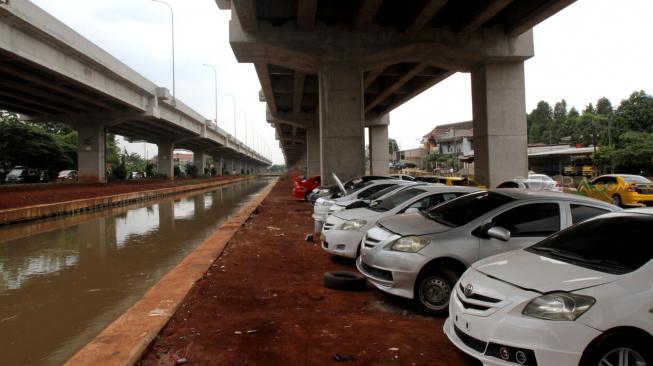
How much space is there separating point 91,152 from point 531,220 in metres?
45.0

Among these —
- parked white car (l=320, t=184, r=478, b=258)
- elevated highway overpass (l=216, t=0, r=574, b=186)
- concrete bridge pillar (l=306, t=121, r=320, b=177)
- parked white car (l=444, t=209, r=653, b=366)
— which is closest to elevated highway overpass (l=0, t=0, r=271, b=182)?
elevated highway overpass (l=216, t=0, r=574, b=186)

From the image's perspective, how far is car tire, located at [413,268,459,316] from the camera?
575cm

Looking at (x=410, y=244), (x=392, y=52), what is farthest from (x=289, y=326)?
(x=392, y=52)

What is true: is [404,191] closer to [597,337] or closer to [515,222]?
[515,222]

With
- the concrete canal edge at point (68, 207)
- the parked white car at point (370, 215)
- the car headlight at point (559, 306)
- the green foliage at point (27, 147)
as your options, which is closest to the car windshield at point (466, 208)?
the parked white car at point (370, 215)

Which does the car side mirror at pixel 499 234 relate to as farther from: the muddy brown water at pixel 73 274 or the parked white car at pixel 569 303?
the muddy brown water at pixel 73 274

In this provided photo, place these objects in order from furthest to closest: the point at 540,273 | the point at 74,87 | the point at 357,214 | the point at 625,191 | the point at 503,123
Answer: the point at 74,87
the point at 503,123
the point at 625,191
the point at 357,214
the point at 540,273

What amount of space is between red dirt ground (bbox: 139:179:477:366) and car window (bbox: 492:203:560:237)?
1.46 m

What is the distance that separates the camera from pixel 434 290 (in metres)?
5.81

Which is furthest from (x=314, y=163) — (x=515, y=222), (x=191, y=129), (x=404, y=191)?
(x=515, y=222)

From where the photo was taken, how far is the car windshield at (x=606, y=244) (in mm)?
3715

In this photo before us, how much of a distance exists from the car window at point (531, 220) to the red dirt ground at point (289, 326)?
1.46 m

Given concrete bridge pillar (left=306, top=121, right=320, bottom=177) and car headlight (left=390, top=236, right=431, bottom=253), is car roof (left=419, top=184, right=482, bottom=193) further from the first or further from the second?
concrete bridge pillar (left=306, top=121, right=320, bottom=177)

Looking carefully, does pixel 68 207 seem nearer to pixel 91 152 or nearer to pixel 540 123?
pixel 91 152
